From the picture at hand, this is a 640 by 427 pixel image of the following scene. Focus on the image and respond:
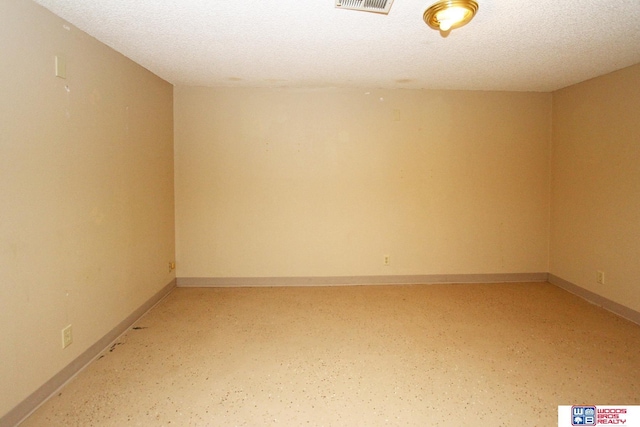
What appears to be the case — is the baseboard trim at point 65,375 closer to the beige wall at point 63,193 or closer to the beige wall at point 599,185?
the beige wall at point 63,193

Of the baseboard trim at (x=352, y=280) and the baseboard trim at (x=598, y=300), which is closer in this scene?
the baseboard trim at (x=598, y=300)

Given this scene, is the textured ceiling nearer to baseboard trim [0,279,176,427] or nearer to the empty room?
the empty room

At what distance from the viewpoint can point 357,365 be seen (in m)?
2.25

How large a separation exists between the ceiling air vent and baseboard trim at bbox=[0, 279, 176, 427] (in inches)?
111

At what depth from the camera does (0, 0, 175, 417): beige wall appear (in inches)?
65.8

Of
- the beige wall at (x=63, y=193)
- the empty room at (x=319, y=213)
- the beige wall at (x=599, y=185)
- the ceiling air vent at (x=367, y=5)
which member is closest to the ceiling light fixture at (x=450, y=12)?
the empty room at (x=319, y=213)

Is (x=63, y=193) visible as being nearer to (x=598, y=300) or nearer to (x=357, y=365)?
(x=357, y=365)

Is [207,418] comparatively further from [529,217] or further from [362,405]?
[529,217]

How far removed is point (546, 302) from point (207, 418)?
337cm

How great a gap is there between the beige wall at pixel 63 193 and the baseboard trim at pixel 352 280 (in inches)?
32.6

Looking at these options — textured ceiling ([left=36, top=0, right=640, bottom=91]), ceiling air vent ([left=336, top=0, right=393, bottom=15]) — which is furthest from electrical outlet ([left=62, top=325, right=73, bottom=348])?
ceiling air vent ([left=336, top=0, right=393, bottom=15])

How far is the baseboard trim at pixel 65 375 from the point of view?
5.53 feet

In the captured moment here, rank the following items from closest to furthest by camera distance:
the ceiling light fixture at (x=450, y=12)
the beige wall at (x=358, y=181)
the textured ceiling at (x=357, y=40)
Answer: the ceiling light fixture at (x=450, y=12)
the textured ceiling at (x=357, y=40)
the beige wall at (x=358, y=181)

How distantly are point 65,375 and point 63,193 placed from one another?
116cm
